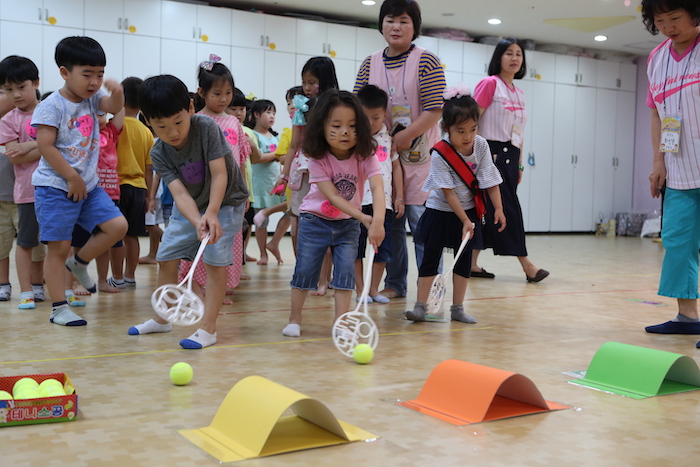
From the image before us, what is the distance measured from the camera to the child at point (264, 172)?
17.9 feet

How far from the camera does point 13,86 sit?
3.35m

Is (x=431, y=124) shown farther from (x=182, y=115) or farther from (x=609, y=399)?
(x=609, y=399)

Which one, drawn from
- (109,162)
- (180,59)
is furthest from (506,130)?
(180,59)

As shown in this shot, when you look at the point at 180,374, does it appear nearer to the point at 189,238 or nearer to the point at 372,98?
the point at 189,238

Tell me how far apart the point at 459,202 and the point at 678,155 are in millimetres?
909

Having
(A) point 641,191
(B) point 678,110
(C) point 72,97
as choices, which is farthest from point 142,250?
(A) point 641,191

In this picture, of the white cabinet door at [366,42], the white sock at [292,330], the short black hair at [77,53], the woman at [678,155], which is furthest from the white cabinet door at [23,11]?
the woman at [678,155]

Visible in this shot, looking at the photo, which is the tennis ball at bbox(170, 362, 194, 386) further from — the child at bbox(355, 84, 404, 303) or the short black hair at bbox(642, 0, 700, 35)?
the short black hair at bbox(642, 0, 700, 35)

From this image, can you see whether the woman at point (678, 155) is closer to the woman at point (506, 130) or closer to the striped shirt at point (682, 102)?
the striped shirt at point (682, 102)

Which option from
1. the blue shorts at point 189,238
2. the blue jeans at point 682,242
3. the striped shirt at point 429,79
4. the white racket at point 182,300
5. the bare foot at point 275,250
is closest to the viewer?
the white racket at point 182,300

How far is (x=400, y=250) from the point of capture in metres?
3.79

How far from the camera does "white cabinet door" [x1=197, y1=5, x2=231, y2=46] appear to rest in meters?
8.41

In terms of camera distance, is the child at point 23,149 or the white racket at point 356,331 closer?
the white racket at point 356,331

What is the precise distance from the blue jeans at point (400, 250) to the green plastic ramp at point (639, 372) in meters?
1.37
